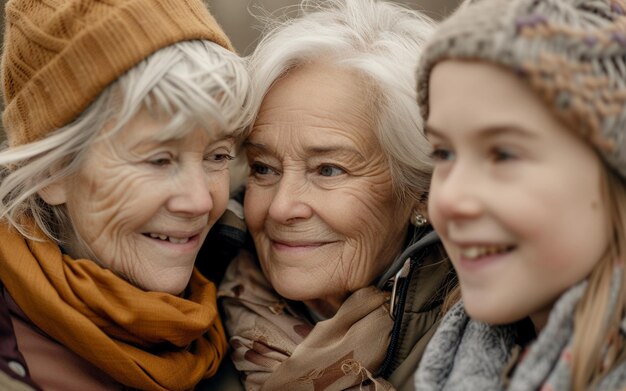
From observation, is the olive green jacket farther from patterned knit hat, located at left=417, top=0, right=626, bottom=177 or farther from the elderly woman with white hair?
patterned knit hat, located at left=417, top=0, right=626, bottom=177

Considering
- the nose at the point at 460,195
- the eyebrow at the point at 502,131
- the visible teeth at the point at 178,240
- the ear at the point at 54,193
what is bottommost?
the visible teeth at the point at 178,240

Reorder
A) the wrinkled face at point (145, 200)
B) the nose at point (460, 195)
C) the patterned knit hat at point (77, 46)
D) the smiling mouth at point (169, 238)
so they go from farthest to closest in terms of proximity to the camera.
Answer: the smiling mouth at point (169, 238) < the wrinkled face at point (145, 200) < the patterned knit hat at point (77, 46) < the nose at point (460, 195)

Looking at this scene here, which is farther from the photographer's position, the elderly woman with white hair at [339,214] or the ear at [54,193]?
the elderly woman with white hair at [339,214]

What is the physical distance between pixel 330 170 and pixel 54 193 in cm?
90

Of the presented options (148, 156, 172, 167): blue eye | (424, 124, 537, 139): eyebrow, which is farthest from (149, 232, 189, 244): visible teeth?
(424, 124, 537, 139): eyebrow

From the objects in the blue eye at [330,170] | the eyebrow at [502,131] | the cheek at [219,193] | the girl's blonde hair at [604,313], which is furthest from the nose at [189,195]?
the girl's blonde hair at [604,313]

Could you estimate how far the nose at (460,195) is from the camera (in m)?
1.54

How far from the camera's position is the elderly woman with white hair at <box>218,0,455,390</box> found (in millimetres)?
2346

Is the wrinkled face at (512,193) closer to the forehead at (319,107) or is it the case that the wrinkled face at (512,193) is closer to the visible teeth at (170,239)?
the forehead at (319,107)

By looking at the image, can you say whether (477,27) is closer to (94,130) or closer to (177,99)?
(177,99)

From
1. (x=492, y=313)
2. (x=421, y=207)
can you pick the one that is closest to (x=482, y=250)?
(x=492, y=313)

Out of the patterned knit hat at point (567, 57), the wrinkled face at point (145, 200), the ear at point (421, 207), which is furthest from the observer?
the ear at point (421, 207)

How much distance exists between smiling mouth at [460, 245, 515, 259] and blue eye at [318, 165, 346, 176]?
0.84 m

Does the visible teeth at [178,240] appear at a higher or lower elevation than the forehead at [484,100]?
lower
